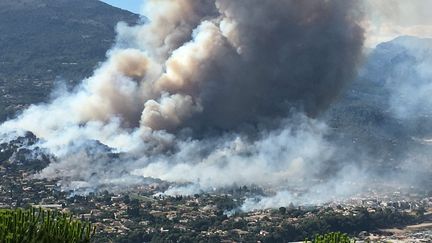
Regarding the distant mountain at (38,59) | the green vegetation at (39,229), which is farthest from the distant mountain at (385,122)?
the green vegetation at (39,229)

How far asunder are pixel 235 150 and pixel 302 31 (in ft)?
59.6

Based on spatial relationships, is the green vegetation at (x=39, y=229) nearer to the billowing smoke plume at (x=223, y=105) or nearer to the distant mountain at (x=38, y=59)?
the billowing smoke plume at (x=223, y=105)

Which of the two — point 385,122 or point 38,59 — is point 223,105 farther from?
point 38,59

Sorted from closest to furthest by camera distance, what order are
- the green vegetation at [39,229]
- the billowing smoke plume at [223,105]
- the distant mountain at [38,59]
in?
the green vegetation at [39,229] → the billowing smoke plume at [223,105] → the distant mountain at [38,59]

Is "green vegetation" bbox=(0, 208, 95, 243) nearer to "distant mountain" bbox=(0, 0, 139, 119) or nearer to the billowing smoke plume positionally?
the billowing smoke plume

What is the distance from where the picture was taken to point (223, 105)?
87.0m

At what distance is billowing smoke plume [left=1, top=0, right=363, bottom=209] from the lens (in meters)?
81.3

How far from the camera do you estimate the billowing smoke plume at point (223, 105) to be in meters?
81.3

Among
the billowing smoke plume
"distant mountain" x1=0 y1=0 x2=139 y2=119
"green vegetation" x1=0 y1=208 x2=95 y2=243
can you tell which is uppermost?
"distant mountain" x1=0 y1=0 x2=139 y2=119

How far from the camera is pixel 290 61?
3418 inches

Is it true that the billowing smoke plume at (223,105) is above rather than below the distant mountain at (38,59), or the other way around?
below

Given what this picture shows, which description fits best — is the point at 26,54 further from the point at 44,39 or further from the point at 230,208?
the point at 230,208

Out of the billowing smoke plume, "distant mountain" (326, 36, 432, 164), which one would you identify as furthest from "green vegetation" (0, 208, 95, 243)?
"distant mountain" (326, 36, 432, 164)

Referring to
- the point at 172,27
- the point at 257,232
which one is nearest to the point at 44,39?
the point at 172,27
